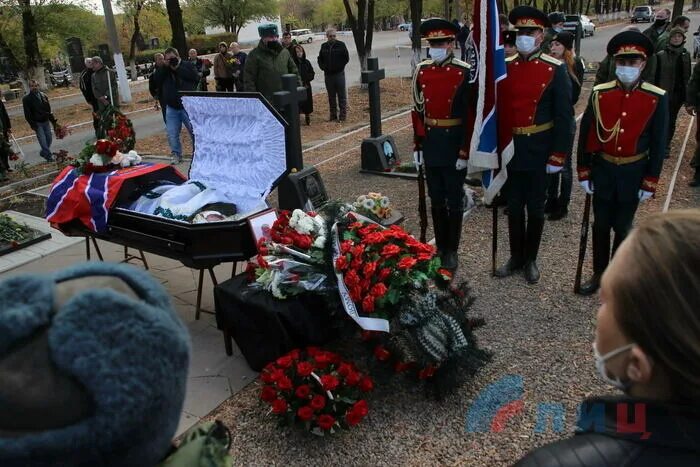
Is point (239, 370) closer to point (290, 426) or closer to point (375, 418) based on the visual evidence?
point (290, 426)

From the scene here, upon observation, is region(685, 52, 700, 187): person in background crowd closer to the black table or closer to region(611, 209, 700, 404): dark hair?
the black table

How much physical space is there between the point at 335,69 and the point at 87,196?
8.00 m

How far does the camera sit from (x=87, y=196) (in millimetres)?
4375

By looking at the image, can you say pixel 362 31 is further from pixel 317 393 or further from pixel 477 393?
pixel 317 393

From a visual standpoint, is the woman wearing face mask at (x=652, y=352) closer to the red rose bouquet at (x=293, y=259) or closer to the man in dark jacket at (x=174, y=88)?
the red rose bouquet at (x=293, y=259)

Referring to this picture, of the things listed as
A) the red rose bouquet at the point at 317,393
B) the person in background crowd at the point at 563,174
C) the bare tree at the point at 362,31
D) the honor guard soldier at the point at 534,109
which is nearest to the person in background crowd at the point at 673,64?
the person in background crowd at the point at 563,174

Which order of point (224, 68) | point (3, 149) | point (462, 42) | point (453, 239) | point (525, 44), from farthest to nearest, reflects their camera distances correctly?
point (462, 42)
point (224, 68)
point (3, 149)
point (453, 239)
point (525, 44)

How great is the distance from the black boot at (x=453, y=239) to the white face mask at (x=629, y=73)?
152 cm

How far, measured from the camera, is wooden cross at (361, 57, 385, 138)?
7.20 metres

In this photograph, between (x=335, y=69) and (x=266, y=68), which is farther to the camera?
(x=335, y=69)

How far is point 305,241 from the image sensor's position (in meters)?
3.22

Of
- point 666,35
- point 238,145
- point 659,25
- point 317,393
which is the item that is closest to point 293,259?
point 317,393

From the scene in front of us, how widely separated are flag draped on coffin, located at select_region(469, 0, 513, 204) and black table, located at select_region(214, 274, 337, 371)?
5.41ft

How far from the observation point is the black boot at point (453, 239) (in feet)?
15.1
